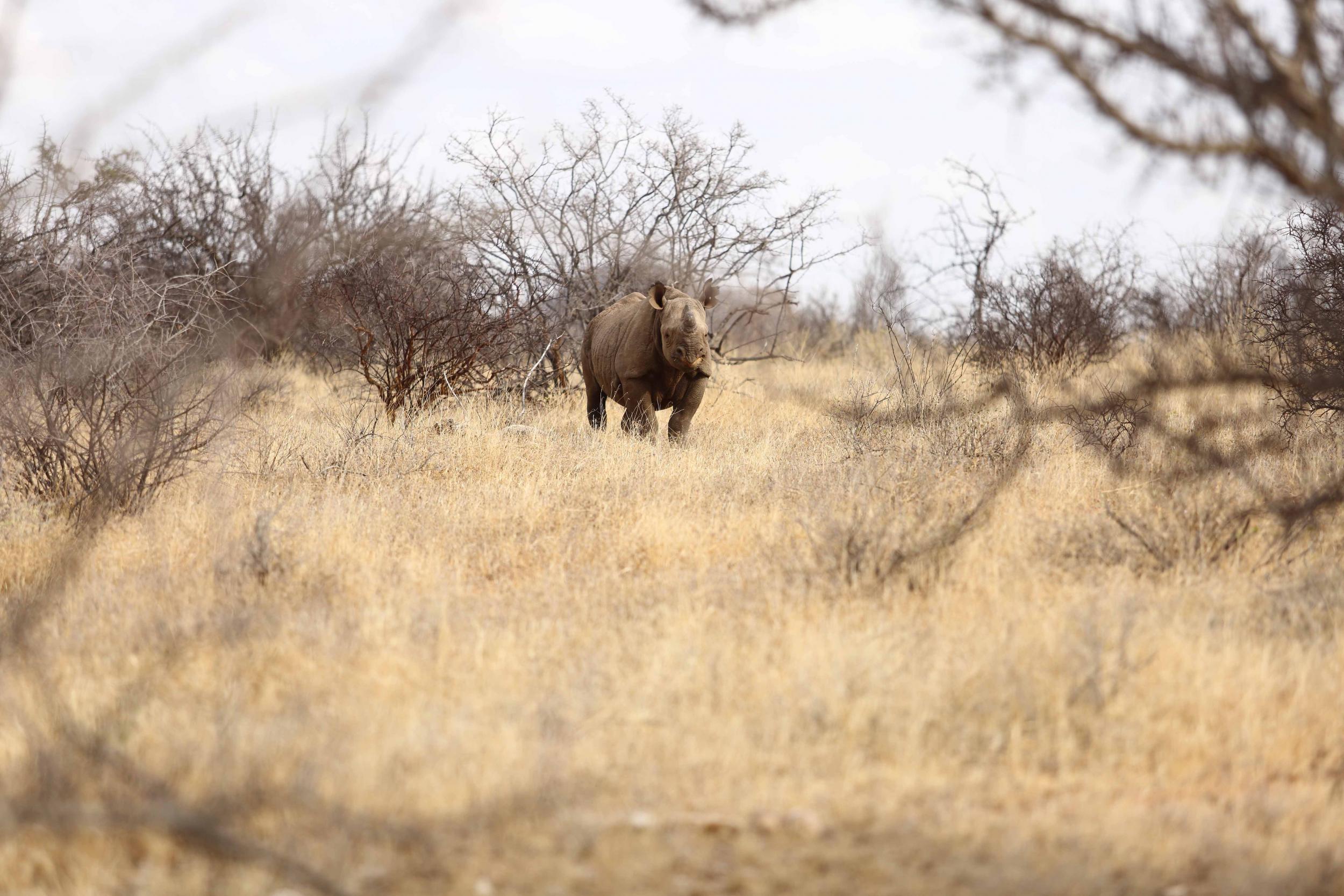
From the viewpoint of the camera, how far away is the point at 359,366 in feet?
46.0

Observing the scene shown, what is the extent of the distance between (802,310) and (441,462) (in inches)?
762

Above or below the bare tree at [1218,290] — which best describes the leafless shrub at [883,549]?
below

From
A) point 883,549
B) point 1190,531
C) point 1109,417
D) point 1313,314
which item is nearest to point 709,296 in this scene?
point 1109,417

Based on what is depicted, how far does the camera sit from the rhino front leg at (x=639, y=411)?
10422 mm

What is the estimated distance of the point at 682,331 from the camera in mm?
9711

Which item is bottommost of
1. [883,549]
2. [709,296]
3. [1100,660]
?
[1100,660]

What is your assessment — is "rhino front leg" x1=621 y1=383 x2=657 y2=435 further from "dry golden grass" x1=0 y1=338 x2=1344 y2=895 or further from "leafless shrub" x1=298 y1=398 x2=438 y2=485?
"dry golden grass" x1=0 y1=338 x2=1344 y2=895

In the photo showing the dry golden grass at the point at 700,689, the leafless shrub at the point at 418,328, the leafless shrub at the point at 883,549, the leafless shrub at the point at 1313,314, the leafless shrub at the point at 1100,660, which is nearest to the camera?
the dry golden grass at the point at 700,689

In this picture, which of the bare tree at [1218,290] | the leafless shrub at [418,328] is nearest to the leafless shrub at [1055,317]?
the bare tree at [1218,290]

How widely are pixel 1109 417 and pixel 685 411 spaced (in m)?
3.73

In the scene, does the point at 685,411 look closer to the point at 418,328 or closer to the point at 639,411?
the point at 639,411

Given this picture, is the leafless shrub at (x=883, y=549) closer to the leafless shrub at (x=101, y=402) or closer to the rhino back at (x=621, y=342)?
the leafless shrub at (x=101, y=402)

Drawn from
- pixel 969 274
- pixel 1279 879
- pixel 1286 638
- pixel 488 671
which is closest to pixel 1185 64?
pixel 1279 879

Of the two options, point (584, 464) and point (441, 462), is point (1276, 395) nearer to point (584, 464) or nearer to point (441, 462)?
point (584, 464)
